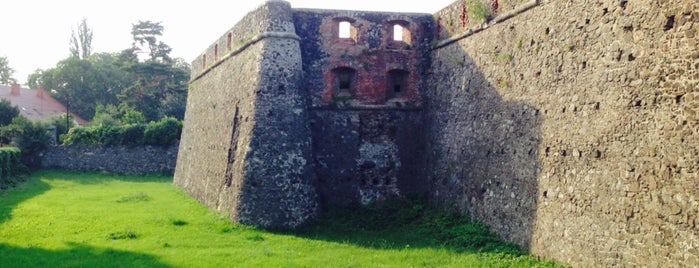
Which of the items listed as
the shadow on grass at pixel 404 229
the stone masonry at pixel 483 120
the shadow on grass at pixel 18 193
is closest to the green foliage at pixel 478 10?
the stone masonry at pixel 483 120

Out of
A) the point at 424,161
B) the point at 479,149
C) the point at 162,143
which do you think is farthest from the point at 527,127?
the point at 162,143

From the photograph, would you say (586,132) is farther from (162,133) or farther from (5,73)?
(5,73)

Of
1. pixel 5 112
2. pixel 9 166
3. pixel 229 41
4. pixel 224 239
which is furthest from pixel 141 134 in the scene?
pixel 224 239

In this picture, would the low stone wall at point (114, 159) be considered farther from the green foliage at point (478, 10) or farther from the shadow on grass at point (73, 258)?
the green foliage at point (478, 10)

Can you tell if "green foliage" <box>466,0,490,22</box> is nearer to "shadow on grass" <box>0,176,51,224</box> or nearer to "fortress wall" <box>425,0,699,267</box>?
"fortress wall" <box>425,0,699,267</box>

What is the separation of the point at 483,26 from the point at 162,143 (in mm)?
24208

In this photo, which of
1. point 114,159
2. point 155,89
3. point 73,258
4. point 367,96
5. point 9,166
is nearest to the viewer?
point 73,258

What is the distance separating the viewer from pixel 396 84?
60.8ft

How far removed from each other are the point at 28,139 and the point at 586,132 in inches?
1285

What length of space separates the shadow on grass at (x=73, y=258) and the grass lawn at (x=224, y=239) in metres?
0.02

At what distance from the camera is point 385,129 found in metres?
18.1

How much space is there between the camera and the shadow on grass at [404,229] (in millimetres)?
13362

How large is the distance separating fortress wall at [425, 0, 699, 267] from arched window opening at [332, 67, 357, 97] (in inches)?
153

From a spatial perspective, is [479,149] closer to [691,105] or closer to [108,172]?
[691,105]
